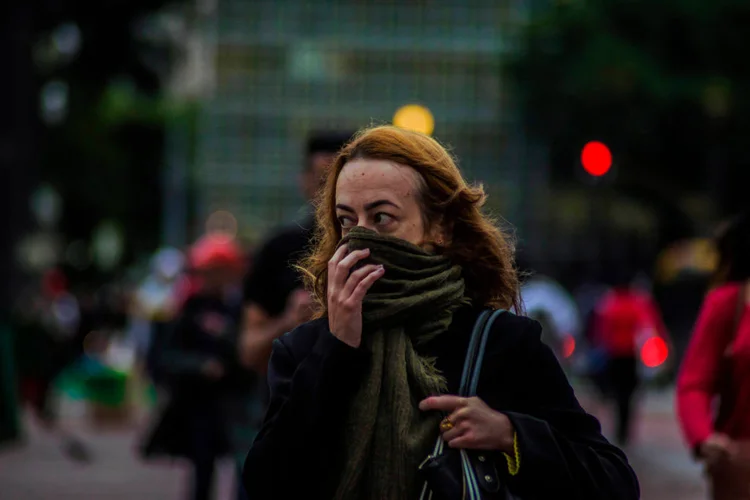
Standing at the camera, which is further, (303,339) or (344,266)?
(303,339)

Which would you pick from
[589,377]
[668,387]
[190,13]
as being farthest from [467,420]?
[668,387]

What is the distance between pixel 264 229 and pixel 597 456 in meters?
80.8

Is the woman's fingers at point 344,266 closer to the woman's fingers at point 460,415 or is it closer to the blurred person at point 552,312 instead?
the woman's fingers at point 460,415

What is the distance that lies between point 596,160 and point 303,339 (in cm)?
903

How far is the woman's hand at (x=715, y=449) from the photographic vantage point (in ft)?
16.2

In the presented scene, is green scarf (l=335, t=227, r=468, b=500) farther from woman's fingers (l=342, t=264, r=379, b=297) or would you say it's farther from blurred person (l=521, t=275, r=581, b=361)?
blurred person (l=521, t=275, r=581, b=361)

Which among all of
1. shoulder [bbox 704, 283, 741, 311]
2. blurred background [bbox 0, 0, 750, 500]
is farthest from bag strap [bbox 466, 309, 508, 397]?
shoulder [bbox 704, 283, 741, 311]

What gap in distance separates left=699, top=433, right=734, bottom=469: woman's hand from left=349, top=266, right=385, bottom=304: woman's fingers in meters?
2.22

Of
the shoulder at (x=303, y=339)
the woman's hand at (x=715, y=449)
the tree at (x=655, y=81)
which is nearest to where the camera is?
the shoulder at (x=303, y=339)

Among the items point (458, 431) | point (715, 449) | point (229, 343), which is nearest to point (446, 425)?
point (458, 431)

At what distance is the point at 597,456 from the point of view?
10.4 feet

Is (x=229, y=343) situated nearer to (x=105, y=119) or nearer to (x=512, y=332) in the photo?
(x=512, y=332)

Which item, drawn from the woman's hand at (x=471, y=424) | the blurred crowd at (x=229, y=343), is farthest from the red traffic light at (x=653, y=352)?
the woman's hand at (x=471, y=424)

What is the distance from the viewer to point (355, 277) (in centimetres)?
304
